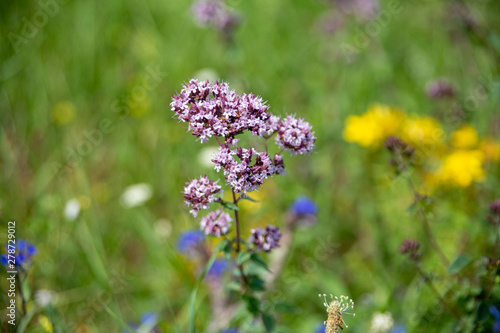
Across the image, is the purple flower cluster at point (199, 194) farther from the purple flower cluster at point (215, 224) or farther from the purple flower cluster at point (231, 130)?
the purple flower cluster at point (215, 224)

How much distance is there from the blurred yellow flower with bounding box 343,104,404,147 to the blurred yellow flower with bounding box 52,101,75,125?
202 cm

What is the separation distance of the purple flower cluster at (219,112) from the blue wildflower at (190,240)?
1122 mm

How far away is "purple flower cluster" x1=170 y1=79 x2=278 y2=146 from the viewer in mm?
1520

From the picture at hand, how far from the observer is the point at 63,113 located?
11.7 feet

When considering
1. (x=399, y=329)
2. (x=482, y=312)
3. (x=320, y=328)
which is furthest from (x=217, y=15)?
(x=482, y=312)

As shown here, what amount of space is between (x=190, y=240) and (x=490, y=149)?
1.81 metres

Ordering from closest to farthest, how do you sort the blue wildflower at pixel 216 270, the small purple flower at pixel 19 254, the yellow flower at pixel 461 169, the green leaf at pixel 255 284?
1. the green leaf at pixel 255 284
2. the small purple flower at pixel 19 254
3. the blue wildflower at pixel 216 270
4. the yellow flower at pixel 461 169

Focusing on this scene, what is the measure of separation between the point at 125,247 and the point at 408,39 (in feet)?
10.1

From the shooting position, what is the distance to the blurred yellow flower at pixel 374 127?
302cm

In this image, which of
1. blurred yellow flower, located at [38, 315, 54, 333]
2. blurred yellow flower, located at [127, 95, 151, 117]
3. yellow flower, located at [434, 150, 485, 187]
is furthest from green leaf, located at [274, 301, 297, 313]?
blurred yellow flower, located at [127, 95, 151, 117]

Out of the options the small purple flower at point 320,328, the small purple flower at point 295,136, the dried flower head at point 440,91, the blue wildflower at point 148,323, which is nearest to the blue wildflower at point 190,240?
the blue wildflower at point 148,323

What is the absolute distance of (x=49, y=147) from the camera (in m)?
3.54

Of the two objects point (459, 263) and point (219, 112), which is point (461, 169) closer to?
point (459, 263)

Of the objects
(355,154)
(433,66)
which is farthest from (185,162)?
(433,66)
